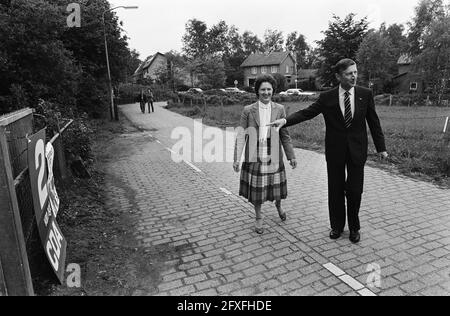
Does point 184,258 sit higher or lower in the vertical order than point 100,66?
lower

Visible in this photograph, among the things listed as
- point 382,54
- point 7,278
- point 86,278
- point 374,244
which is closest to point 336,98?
point 374,244

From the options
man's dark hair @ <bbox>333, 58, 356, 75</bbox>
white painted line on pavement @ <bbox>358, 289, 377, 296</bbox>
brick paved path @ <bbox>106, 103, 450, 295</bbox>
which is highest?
man's dark hair @ <bbox>333, 58, 356, 75</bbox>

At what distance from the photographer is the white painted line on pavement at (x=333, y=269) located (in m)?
3.62

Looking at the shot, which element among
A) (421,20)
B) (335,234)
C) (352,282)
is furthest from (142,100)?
(421,20)

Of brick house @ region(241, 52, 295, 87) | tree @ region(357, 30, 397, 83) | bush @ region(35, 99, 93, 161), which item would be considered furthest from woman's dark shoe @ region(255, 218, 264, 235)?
brick house @ region(241, 52, 295, 87)

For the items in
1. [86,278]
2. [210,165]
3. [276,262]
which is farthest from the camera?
[210,165]

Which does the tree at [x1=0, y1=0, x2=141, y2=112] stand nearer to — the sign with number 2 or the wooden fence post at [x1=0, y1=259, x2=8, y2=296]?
the sign with number 2

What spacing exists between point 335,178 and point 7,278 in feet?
11.3

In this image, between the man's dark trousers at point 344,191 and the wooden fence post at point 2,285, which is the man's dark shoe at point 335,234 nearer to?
the man's dark trousers at point 344,191

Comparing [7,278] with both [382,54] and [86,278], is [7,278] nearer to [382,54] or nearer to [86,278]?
[86,278]

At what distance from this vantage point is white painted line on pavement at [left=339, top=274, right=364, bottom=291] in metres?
3.36

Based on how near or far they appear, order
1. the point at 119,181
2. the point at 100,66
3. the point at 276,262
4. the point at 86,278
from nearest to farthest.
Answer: the point at 86,278, the point at 276,262, the point at 119,181, the point at 100,66

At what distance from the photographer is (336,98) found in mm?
4184

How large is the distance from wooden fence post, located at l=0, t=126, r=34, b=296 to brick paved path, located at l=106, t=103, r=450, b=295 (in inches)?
43.7
